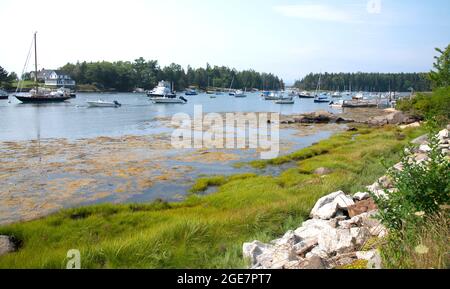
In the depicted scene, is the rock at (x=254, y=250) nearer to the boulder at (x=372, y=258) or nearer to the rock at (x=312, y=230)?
the rock at (x=312, y=230)

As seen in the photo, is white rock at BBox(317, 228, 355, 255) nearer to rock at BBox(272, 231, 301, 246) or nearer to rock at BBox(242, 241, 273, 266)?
rock at BBox(272, 231, 301, 246)

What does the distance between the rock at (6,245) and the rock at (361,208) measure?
29.9 feet

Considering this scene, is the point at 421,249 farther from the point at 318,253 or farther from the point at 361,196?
the point at 361,196

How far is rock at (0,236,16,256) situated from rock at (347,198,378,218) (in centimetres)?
910

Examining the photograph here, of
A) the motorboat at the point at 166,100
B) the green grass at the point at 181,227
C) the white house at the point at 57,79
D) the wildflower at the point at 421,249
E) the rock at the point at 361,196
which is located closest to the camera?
the wildflower at the point at 421,249

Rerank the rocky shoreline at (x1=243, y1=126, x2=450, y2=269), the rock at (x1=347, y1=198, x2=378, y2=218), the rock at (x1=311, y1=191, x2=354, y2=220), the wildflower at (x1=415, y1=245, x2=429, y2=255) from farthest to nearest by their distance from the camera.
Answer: the rock at (x1=311, y1=191, x2=354, y2=220)
the rock at (x1=347, y1=198, x2=378, y2=218)
the rocky shoreline at (x1=243, y1=126, x2=450, y2=269)
the wildflower at (x1=415, y1=245, x2=429, y2=255)

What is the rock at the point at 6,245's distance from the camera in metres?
10.3

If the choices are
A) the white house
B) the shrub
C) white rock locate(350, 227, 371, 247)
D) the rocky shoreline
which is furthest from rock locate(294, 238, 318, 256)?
the white house

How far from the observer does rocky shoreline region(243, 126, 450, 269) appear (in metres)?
7.19

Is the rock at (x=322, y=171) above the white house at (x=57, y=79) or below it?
below

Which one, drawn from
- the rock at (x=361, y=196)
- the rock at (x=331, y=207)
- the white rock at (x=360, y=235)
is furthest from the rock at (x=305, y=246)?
the rock at (x=361, y=196)

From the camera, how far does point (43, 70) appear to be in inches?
6693

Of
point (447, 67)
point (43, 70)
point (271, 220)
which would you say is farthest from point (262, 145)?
point (43, 70)

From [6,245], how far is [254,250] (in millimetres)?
6731
